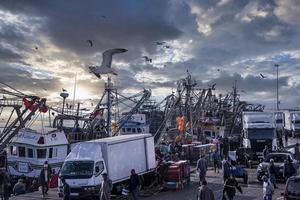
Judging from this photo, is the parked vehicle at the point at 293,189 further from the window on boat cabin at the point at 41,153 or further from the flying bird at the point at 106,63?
the flying bird at the point at 106,63

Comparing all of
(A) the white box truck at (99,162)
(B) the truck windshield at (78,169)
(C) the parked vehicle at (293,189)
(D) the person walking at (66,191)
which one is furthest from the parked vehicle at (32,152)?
(C) the parked vehicle at (293,189)

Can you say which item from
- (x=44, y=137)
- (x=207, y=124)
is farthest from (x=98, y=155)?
(x=207, y=124)

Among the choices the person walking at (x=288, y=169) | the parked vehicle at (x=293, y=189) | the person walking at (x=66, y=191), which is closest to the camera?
the parked vehicle at (x=293, y=189)

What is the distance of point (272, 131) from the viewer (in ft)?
131

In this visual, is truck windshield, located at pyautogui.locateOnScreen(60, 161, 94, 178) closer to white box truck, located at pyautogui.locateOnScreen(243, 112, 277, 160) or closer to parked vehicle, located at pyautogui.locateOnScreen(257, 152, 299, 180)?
parked vehicle, located at pyautogui.locateOnScreen(257, 152, 299, 180)

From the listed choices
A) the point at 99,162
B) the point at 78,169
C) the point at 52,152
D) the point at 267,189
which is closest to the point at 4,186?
the point at 78,169

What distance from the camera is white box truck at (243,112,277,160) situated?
130 feet

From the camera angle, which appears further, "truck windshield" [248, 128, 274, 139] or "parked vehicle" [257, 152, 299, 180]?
"truck windshield" [248, 128, 274, 139]

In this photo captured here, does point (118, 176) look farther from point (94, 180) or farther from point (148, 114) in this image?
point (148, 114)

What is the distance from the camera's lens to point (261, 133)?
131 ft

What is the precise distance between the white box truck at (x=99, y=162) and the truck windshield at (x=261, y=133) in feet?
50.0

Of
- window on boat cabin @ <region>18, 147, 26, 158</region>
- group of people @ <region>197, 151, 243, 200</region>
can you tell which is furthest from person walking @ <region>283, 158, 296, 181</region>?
window on boat cabin @ <region>18, 147, 26, 158</region>

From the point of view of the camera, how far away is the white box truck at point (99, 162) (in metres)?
22.5

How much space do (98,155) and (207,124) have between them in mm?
42863
